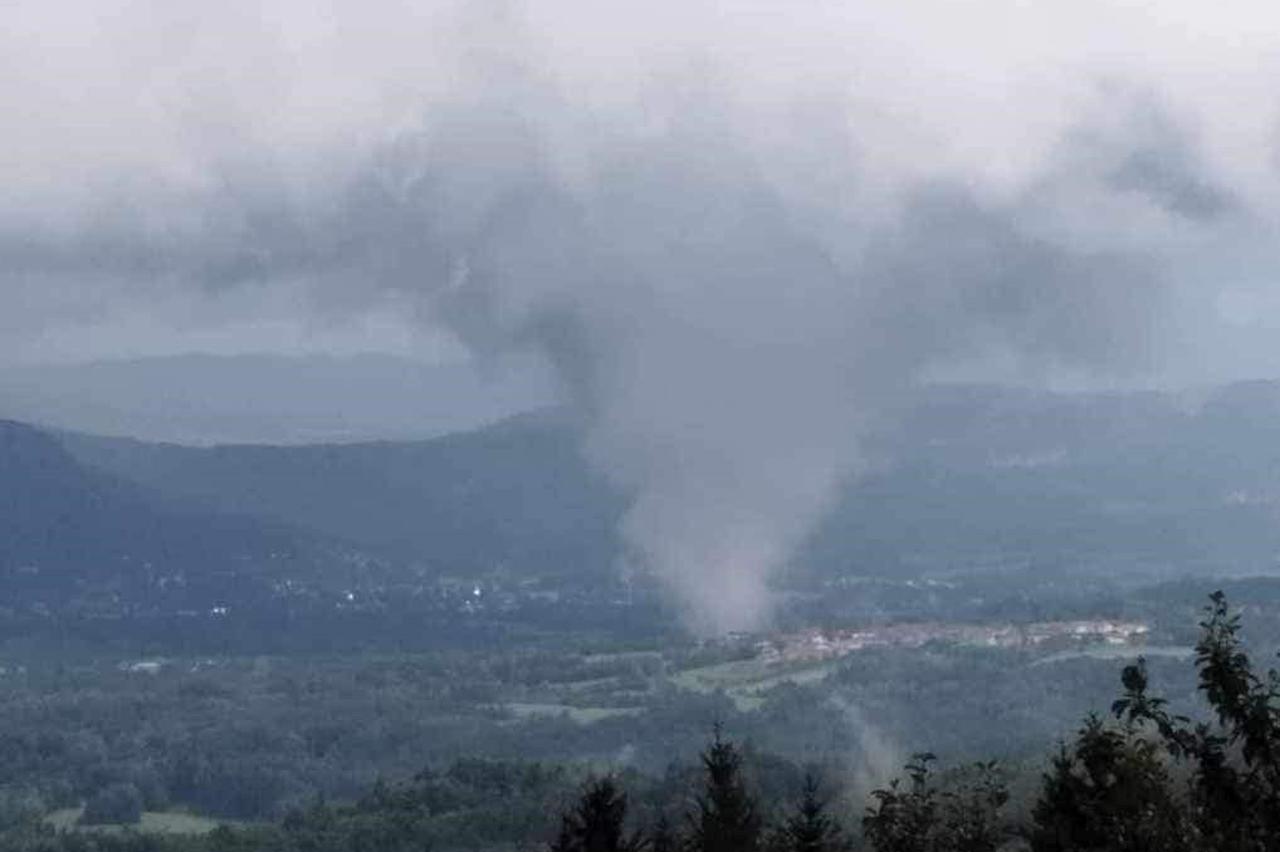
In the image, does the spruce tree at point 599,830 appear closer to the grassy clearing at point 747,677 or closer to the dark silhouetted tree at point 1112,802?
the dark silhouetted tree at point 1112,802

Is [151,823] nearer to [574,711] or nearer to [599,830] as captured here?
[574,711]

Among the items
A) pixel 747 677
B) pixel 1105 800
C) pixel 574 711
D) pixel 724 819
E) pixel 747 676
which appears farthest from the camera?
pixel 747 676

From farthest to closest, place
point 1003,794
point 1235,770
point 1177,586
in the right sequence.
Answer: point 1177,586 < point 1003,794 < point 1235,770

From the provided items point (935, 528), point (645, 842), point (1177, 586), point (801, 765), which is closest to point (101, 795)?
point (801, 765)

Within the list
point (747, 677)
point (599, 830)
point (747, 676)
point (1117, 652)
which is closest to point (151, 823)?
point (747, 677)

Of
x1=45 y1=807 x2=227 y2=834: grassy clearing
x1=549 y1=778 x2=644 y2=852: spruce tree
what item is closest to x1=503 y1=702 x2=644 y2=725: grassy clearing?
x1=45 y1=807 x2=227 y2=834: grassy clearing

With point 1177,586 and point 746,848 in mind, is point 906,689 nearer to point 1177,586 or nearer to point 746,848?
point 1177,586

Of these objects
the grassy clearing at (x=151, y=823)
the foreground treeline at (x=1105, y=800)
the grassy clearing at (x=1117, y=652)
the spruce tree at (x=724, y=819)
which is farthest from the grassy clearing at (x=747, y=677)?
the spruce tree at (x=724, y=819)

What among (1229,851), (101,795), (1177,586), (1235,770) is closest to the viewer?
(1229,851)

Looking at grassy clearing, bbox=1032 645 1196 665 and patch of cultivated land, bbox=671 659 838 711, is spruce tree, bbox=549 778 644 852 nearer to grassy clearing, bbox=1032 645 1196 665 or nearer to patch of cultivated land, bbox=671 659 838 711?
grassy clearing, bbox=1032 645 1196 665
